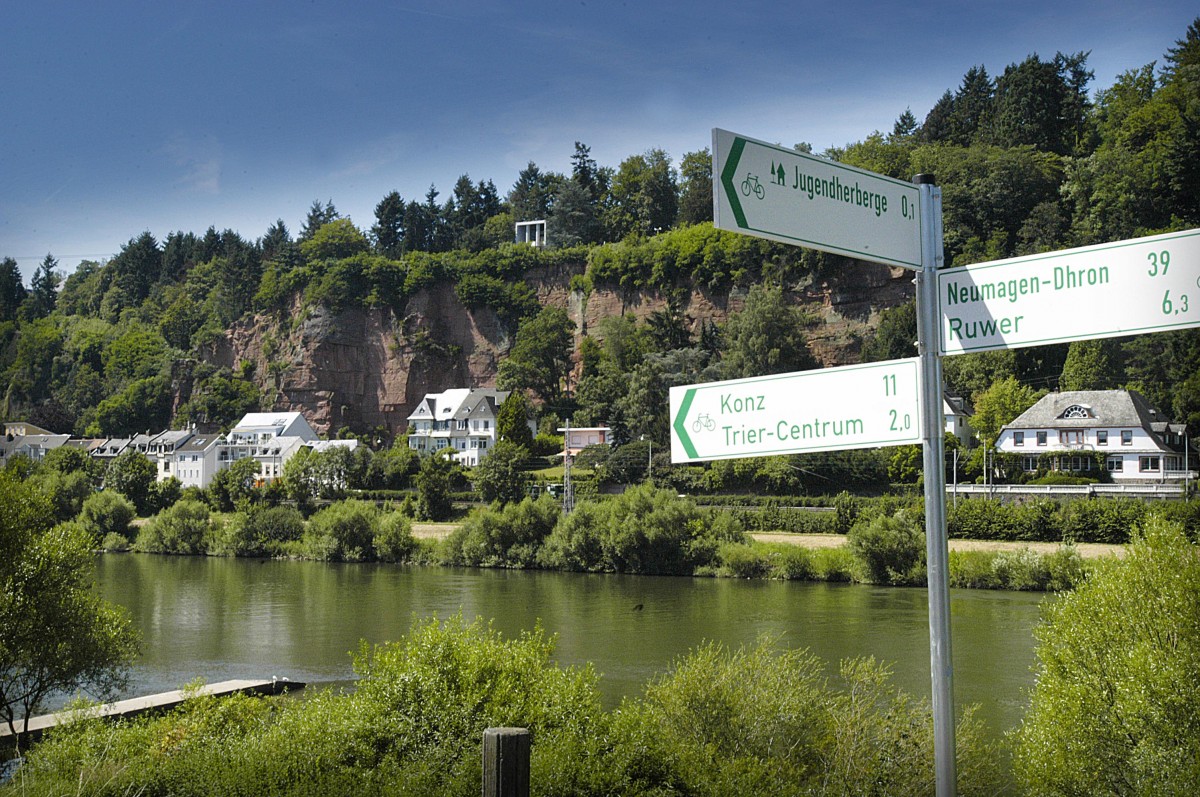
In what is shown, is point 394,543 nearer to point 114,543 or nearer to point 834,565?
point 114,543

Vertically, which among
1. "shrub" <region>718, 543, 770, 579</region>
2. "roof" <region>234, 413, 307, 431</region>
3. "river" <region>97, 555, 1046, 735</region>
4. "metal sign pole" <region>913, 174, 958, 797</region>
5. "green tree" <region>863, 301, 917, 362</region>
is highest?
"green tree" <region>863, 301, 917, 362</region>

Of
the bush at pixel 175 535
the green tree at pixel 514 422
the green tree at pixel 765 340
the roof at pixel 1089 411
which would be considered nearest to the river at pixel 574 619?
the bush at pixel 175 535

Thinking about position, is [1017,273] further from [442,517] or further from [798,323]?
[798,323]

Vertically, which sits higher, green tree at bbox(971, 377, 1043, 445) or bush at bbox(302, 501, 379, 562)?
green tree at bbox(971, 377, 1043, 445)

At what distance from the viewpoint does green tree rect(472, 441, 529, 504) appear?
55688mm

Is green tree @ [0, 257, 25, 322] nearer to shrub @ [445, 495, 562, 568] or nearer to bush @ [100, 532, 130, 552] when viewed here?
bush @ [100, 532, 130, 552]

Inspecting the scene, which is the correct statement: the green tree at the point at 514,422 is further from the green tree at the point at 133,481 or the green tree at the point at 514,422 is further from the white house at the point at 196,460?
the white house at the point at 196,460

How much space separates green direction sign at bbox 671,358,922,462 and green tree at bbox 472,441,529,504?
51999 millimetres

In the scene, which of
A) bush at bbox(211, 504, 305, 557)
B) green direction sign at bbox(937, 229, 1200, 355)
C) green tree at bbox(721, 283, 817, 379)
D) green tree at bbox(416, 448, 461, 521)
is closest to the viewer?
green direction sign at bbox(937, 229, 1200, 355)

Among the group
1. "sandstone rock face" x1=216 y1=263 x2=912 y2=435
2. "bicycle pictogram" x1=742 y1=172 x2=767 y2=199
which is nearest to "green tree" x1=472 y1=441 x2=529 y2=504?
"sandstone rock face" x1=216 y1=263 x2=912 y2=435

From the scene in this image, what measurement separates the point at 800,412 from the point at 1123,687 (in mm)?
9987

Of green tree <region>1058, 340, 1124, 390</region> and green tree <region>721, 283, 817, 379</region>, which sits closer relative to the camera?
green tree <region>1058, 340, 1124, 390</region>

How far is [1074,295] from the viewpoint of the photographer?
120 inches

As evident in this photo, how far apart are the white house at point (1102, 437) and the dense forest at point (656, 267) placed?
7.14 feet
